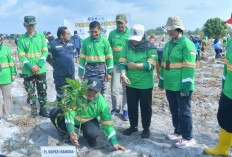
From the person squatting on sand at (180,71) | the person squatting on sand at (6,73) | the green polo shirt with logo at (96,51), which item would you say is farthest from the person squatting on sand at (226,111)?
the person squatting on sand at (6,73)

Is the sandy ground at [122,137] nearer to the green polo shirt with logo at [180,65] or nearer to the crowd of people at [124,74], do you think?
the crowd of people at [124,74]

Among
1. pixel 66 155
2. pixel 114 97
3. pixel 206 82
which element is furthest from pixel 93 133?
pixel 206 82

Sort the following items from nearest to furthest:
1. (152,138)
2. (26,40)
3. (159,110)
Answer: (152,138) < (26,40) < (159,110)

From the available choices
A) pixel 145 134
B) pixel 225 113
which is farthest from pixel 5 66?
pixel 225 113

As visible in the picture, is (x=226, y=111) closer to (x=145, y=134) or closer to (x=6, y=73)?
(x=145, y=134)

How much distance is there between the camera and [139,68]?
10.8 feet

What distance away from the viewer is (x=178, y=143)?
3209 mm

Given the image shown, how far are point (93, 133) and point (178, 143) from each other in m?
1.30

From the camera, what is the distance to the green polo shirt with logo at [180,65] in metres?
2.88

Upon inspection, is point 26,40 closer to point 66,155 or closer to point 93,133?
point 93,133

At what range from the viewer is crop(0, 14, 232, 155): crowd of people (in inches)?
114

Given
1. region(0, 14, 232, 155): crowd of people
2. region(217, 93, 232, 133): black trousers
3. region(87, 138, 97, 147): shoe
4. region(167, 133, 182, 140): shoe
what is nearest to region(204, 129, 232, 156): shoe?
region(0, 14, 232, 155): crowd of people

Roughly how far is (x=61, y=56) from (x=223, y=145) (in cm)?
315

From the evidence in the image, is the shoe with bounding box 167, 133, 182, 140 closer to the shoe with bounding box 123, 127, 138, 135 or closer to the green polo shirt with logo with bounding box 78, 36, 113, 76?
the shoe with bounding box 123, 127, 138, 135
